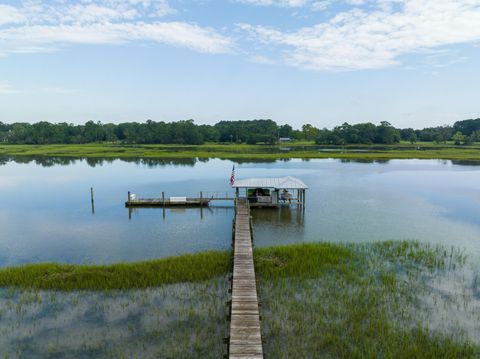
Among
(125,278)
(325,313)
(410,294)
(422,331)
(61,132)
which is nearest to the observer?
(422,331)

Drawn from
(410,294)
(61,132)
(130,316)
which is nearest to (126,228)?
(130,316)

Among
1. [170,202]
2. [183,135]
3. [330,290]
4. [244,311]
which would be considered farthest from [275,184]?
[183,135]

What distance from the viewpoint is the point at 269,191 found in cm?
3916

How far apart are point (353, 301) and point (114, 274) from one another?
13233 mm

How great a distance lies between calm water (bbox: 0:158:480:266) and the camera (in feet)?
86.0

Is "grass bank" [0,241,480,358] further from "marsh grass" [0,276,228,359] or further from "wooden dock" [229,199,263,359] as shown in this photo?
"wooden dock" [229,199,263,359]

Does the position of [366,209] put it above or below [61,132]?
below

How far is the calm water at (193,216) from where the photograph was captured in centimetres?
2622

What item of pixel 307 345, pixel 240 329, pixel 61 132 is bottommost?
pixel 307 345

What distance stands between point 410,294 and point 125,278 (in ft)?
50.7

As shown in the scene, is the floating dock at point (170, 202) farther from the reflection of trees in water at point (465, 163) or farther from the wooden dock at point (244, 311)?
the reflection of trees in water at point (465, 163)

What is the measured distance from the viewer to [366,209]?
122 feet

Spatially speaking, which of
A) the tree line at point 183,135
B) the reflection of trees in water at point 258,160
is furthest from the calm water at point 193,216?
the tree line at point 183,135

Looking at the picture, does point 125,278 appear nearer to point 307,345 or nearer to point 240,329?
point 240,329
